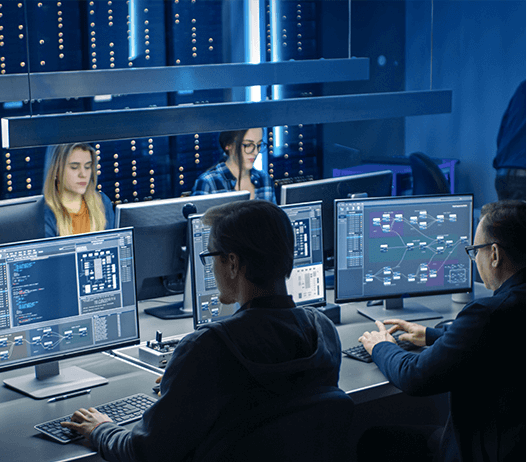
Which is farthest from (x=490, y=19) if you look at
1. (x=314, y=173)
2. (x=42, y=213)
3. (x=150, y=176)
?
(x=42, y=213)

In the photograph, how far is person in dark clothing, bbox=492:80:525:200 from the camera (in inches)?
167

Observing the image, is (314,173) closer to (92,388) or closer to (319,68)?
(319,68)

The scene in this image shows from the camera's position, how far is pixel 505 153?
171 inches

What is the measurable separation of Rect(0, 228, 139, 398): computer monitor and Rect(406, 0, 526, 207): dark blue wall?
388cm

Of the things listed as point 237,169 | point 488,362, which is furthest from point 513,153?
point 488,362

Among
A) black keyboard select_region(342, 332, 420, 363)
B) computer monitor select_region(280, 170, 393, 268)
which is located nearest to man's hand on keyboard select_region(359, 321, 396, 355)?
black keyboard select_region(342, 332, 420, 363)

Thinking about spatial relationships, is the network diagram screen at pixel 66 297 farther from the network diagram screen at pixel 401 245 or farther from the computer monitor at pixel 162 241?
the network diagram screen at pixel 401 245

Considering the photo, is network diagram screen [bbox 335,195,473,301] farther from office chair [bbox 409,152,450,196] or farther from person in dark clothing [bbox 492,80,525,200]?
person in dark clothing [bbox 492,80,525,200]

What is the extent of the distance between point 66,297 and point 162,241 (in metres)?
0.65

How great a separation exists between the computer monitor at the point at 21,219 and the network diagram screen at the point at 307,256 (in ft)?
2.83

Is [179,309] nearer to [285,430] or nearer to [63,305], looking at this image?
[63,305]

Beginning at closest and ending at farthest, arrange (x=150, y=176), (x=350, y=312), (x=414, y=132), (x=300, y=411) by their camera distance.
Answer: (x=300, y=411) → (x=350, y=312) → (x=150, y=176) → (x=414, y=132)

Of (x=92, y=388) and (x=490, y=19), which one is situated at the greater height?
(x=490, y=19)

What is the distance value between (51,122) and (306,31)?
12.1 feet
